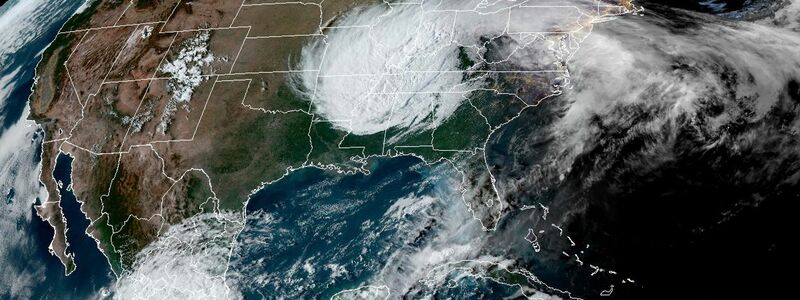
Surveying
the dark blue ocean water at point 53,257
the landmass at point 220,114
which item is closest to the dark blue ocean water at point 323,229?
the landmass at point 220,114

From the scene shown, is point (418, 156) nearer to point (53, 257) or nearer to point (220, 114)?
point (220, 114)

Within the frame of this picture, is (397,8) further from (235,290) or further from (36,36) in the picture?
(36,36)

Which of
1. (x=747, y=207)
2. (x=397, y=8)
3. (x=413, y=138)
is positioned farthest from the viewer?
(x=397, y=8)

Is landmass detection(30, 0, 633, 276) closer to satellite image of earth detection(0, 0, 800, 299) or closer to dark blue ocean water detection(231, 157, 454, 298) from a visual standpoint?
satellite image of earth detection(0, 0, 800, 299)

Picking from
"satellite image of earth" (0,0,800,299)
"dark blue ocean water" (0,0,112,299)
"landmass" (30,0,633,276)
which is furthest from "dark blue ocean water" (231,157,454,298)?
"dark blue ocean water" (0,0,112,299)

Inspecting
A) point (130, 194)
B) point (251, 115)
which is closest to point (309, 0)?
point (251, 115)

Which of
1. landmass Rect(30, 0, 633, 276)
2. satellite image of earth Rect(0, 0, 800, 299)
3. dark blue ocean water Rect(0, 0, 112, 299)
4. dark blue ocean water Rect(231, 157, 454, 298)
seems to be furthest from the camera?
dark blue ocean water Rect(0, 0, 112, 299)

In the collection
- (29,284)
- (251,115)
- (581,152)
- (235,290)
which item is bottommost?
(29,284)

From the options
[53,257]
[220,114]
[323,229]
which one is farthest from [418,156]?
[53,257]
